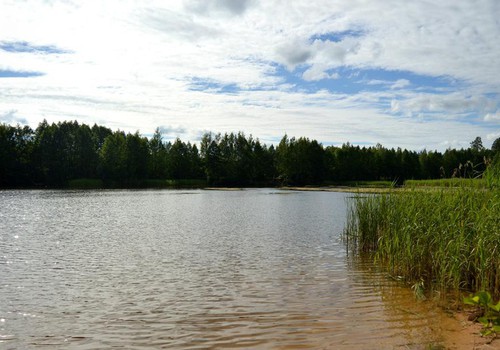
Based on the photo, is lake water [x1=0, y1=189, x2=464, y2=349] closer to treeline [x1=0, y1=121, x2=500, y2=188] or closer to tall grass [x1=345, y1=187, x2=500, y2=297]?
tall grass [x1=345, y1=187, x2=500, y2=297]

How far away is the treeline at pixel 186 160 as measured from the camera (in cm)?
8831

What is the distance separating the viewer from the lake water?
22.6 ft

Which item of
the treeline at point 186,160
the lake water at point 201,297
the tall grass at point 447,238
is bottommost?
the lake water at point 201,297

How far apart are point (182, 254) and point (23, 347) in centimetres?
815

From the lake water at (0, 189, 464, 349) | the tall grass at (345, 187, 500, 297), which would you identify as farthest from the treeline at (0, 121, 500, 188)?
the tall grass at (345, 187, 500, 297)

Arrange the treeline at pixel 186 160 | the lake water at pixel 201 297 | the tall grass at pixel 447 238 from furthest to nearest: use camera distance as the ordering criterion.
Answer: the treeline at pixel 186 160, the tall grass at pixel 447 238, the lake water at pixel 201 297

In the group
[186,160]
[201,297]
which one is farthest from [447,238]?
[186,160]

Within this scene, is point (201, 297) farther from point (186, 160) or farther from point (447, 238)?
point (186, 160)

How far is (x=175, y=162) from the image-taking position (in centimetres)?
10300

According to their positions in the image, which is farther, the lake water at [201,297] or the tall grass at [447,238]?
the tall grass at [447,238]

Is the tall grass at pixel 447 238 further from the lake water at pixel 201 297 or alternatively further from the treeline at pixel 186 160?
the treeline at pixel 186 160

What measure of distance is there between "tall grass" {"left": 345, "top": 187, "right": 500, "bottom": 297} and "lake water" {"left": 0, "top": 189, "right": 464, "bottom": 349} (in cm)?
75

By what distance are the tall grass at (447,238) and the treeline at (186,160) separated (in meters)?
80.8

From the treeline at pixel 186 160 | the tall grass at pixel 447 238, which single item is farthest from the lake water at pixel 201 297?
the treeline at pixel 186 160
